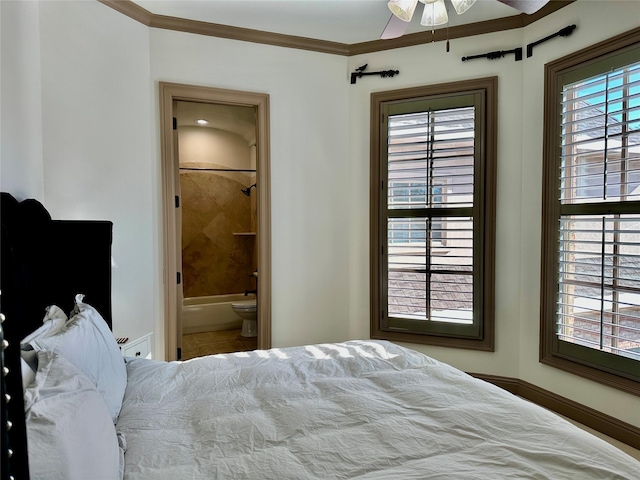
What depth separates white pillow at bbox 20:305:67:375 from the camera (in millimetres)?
1197

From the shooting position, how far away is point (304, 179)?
11.3 ft

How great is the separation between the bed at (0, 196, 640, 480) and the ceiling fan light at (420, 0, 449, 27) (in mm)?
1830

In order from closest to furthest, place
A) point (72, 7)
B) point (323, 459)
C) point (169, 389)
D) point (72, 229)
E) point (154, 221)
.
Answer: point (323, 459) → point (169, 389) → point (72, 229) → point (72, 7) → point (154, 221)

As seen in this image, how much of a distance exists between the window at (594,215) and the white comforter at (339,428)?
4.39ft

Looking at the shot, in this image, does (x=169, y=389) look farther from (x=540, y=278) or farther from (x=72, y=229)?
(x=540, y=278)

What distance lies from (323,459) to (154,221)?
2.27 meters

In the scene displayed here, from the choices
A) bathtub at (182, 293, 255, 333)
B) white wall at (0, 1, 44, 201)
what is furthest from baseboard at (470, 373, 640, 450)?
white wall at (0, 1, 44, 201)

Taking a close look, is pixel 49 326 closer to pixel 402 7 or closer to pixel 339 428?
pixel 339 428

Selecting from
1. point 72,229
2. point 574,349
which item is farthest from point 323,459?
point 574,349

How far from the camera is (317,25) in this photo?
3123mm

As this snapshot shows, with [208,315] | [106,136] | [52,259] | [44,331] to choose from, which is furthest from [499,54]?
[208,315]

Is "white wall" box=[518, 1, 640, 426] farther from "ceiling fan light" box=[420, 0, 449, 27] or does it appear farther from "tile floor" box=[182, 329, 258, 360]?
"tile floor" box=[182, 329, 258, 360]

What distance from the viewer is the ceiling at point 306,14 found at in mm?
2814

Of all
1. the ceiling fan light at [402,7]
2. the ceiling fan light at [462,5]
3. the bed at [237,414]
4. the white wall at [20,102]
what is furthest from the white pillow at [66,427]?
the ceiling fan light at [462,5]
